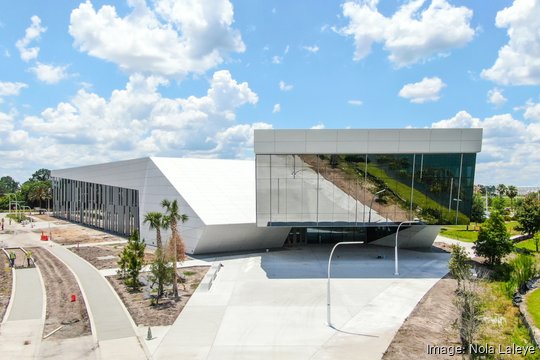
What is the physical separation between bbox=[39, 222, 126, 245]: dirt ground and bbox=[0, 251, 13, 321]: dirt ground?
11.2 metres

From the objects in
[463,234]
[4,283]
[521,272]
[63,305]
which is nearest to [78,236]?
[4,283]

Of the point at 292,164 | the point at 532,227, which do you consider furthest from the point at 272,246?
the point at 532,227

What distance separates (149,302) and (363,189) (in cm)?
2228

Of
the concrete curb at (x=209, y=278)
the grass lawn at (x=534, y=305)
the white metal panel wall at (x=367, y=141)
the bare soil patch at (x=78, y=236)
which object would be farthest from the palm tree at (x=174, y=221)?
the bare soil patch at (x=78, y=236)

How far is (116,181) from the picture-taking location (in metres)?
53.2

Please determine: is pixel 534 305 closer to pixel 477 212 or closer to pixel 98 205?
pixel 477 212

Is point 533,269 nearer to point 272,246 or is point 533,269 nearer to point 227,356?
point 272,246

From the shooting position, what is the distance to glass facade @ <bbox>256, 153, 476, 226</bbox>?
121ft

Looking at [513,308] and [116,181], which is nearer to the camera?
[513,308]

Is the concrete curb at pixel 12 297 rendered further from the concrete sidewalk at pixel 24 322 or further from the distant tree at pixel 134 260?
the distant tree at pixel 134 260

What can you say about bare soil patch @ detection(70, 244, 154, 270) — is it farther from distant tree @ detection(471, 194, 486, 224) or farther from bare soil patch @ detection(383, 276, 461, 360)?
distant tree @ detection(471, 194, 486, 224)

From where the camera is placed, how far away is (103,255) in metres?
40.4

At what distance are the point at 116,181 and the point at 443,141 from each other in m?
41.7

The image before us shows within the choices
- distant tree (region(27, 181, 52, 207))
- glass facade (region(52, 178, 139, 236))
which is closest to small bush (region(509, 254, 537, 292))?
glass facade (region(52, 178, 139, 236))
